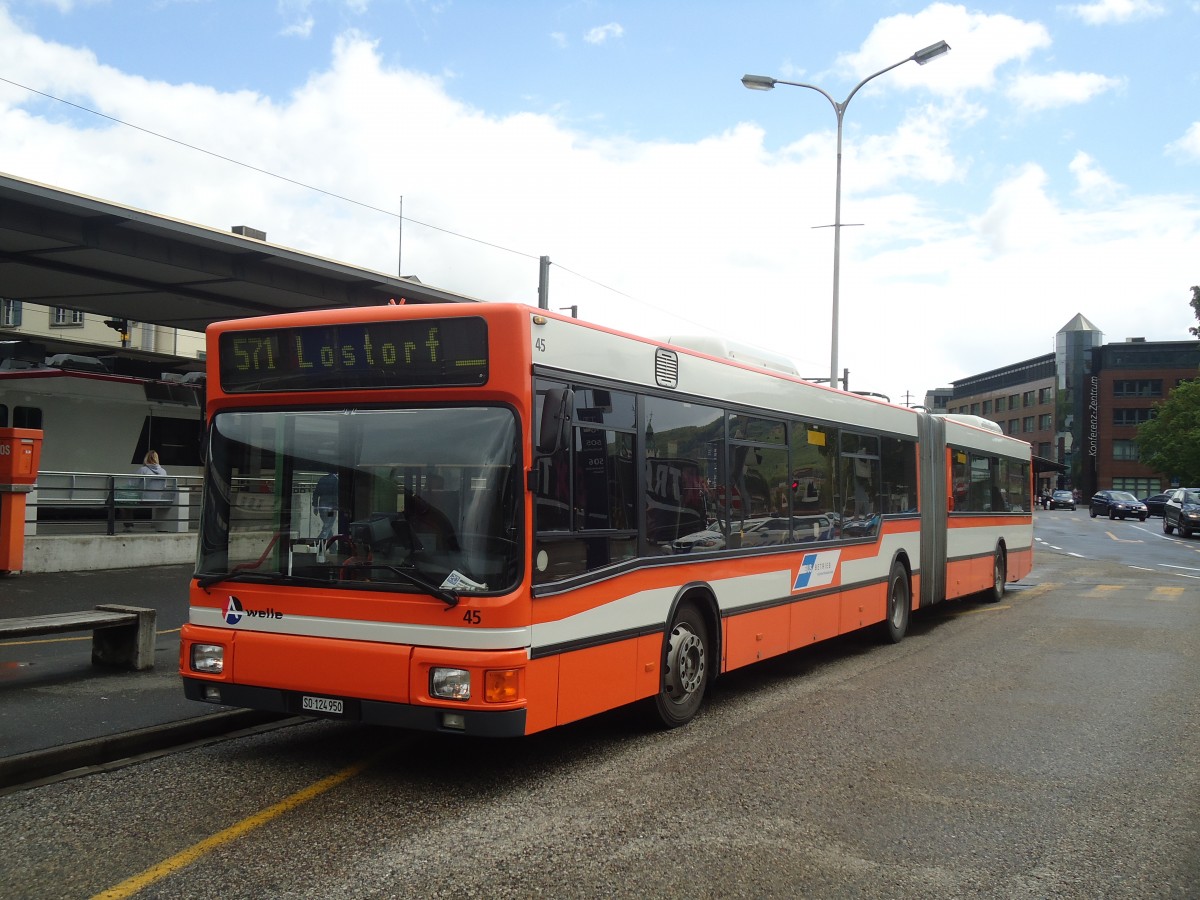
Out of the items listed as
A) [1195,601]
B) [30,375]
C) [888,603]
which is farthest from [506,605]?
[30,375]

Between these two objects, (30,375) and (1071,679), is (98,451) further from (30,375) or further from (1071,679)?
(1071,679)

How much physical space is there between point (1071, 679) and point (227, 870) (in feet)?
25.8

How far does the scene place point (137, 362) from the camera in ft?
76.7

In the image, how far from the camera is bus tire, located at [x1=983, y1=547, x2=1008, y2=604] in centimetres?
1755

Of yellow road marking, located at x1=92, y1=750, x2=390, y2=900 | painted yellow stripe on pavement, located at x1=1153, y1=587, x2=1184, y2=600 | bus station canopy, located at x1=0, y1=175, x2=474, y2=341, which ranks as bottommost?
painted yellow stripe on pavement, located at x1=1153, y1=587, x2=1184, y2=600

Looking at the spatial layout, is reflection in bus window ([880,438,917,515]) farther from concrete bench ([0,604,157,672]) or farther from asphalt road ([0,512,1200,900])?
concrete bench ([0,604,157,672])

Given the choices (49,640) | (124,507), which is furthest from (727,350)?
(124,507)

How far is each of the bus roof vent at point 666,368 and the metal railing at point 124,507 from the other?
12.4 meters

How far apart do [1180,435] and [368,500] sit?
71.3m

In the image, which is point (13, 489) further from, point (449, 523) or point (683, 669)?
point (449, 523)

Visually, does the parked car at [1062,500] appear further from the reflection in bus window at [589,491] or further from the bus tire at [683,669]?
the reflection in bus window at [589,491]

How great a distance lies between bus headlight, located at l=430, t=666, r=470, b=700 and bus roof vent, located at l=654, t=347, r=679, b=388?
2.64m

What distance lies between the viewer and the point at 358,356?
20.9 ft

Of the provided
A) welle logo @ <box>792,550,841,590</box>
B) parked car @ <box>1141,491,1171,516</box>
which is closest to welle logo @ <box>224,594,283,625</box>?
welle logo @ <box>792,550,841,590</box>
